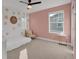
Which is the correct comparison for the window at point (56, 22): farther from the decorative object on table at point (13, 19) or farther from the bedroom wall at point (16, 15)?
the decorative object on table at point (13, 19)

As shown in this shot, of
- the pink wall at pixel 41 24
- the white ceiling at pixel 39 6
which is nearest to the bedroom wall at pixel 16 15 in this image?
the white ceiling at pixel 39 6

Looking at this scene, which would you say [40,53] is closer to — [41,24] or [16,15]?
[16,15]

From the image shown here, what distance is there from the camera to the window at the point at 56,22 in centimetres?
546

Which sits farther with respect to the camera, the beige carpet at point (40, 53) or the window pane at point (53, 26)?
the window pane at point (53, 26)

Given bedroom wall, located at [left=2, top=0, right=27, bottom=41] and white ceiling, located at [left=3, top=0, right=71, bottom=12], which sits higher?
white ceiling, located at [left=3, top=0, right=71, bottom=12]

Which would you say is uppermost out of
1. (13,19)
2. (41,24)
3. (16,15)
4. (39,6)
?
(39,6)

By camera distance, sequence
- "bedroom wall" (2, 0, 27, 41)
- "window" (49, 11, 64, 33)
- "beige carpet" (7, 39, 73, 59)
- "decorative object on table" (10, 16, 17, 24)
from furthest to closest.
→ 1. "window" (49, 11, 64, 33)
2. "decorative object on table" (10, 16, 17, 24)
3. "bedroom wall" (2, 0, 27, 41)
4. "beige carpet" (7, 39, 73, 59)

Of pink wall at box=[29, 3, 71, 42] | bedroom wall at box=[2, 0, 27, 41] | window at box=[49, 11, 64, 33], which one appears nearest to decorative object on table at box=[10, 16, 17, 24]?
bedroom wall at box=[2, 0, 27, 41]

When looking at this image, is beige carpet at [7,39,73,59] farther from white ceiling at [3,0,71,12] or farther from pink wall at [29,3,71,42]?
white ceiling at [3,0,71,12]

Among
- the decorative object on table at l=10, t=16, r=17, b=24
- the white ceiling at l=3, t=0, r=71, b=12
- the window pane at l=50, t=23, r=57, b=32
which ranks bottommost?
the window pane at l=50, t=23, r=57, b=32

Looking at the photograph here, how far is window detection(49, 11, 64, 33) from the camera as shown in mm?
5465

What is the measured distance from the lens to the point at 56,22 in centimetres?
568

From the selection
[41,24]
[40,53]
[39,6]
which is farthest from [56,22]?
[40,53]

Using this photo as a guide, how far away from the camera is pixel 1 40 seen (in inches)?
20.4
